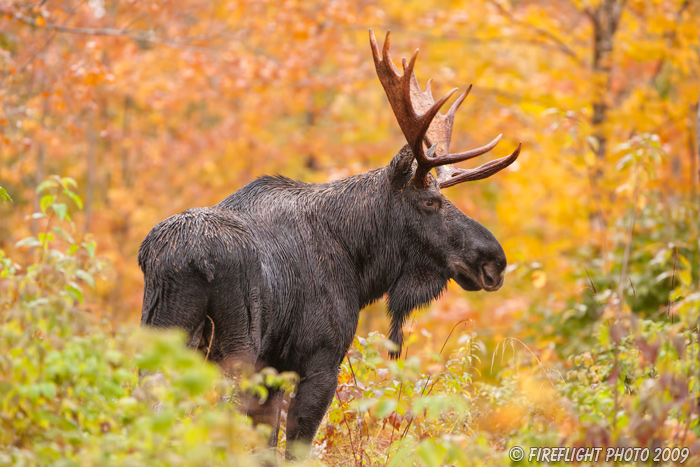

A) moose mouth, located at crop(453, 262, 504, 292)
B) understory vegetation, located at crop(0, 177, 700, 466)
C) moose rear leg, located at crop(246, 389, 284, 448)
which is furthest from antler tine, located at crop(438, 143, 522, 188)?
moose rear leg, located at crop(246, 389, 284, 448)

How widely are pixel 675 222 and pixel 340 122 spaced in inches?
386

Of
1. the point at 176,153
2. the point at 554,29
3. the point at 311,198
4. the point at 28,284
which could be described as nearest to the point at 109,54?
the point at 176,153

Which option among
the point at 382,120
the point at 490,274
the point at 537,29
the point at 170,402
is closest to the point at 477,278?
the point at 490,274

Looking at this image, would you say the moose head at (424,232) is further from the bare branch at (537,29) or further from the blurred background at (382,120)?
the bare branch at (537,29)

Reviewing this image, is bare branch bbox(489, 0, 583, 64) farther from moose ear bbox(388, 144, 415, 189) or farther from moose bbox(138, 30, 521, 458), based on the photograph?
moose ear bbox(388, 144, 415, 189)

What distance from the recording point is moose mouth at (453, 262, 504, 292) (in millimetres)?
4352

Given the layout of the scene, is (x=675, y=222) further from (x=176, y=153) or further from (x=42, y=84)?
(x=176, y=153)

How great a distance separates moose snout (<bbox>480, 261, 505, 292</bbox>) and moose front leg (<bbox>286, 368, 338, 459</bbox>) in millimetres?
1202

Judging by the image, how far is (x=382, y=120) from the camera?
16.6 m

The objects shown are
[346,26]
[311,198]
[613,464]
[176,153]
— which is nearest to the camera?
[613,464]

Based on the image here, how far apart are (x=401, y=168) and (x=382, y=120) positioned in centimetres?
1251

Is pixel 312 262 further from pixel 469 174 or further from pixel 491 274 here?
pixel 469 174

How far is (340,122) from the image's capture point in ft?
54.0

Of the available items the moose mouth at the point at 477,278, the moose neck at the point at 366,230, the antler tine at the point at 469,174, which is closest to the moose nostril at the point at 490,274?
the moose mouth at the point at 477,278
